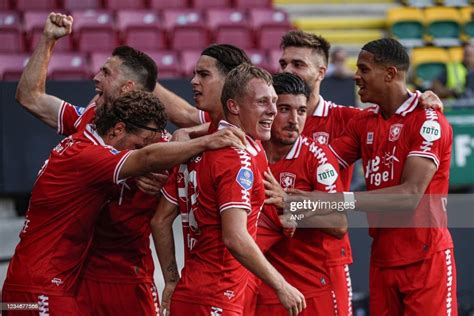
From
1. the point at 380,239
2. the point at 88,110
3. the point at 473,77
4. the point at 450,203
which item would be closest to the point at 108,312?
the point at 88,110

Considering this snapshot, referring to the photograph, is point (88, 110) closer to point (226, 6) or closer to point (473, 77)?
point (473, 77)

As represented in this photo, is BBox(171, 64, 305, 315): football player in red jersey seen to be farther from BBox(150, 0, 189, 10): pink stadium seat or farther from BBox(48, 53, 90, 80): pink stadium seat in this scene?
BBox(150, 0, 189, 10): pink stadium seat

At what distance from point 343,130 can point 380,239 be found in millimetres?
815

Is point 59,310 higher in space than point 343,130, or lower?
lower

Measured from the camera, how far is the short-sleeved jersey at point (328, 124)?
6.86 m

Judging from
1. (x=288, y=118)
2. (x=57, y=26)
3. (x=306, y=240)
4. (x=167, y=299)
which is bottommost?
(x=167, y=299)

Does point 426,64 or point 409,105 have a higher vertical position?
point 426,64

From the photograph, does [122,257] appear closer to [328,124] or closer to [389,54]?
[328,124]

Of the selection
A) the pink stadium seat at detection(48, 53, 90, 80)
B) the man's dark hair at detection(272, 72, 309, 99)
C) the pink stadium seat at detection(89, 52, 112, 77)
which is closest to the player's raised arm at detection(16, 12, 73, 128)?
the man's dark hair at detection(272, 72, 309, 99)

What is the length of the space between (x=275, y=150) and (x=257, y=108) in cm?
92

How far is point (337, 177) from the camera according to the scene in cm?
607

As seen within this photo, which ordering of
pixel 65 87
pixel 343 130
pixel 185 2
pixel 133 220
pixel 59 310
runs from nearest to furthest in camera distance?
pixel 59 310 < pixel 133 220 < pixel 343 130 < pixel 65 87 < pixel 185 2

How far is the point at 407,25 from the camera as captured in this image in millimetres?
14742

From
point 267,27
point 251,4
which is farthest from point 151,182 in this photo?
point 251,4
